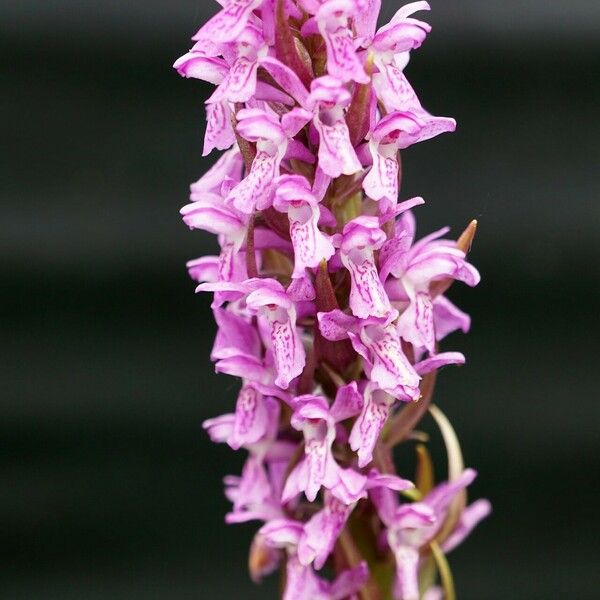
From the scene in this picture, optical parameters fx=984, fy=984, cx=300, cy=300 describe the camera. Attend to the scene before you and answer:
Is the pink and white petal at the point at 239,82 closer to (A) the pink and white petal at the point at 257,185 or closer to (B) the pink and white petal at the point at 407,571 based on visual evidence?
(A) the pink and white petal at the point at 257,185

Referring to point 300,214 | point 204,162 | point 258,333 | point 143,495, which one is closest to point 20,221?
point 204,162

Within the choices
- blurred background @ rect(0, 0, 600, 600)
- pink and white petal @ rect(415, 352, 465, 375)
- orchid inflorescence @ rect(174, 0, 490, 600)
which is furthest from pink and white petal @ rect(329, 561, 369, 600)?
blurred background @ rect(0, 0, 600, 600)

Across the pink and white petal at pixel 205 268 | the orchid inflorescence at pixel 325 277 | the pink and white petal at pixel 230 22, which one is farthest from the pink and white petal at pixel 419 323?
the pink and white petal at pixel 230 22

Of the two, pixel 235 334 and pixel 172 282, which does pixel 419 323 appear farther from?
pixel 172 282

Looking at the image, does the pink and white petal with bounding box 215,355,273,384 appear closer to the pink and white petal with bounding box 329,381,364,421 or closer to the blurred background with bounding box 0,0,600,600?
the pink and white petal with bounding box 329,381,364,421

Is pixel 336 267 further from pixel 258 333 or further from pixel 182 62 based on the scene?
pixel 182 62

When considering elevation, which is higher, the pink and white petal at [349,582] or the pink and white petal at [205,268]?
the pink and white petal at [205,268]

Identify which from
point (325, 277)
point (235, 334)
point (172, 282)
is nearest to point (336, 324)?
point (325, 277)
